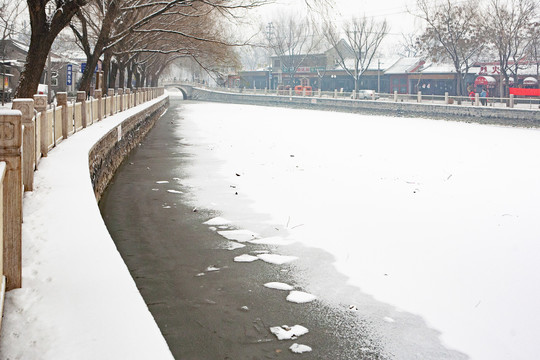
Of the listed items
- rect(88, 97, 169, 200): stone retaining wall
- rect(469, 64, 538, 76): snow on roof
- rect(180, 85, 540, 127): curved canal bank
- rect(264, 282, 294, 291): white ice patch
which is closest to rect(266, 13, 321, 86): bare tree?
rect(180, 85, 540, 127): curved canal bank

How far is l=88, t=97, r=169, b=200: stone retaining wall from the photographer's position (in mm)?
12278

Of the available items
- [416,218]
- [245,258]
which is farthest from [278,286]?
[416,218]

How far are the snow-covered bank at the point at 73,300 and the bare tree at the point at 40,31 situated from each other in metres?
8.53

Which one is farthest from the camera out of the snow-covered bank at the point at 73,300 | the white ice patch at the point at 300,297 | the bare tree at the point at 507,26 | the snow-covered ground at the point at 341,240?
the bare tree at the point at 507,26

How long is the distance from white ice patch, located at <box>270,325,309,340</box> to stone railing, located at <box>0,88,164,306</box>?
2504 mm

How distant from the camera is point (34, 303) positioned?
4332 mm

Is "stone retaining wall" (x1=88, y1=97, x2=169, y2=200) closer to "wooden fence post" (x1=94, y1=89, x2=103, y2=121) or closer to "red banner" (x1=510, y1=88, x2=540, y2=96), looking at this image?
"wooden fence post" (x1=94, y1=89, x2=103, y2=121)

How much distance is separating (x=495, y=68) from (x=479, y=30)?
7.67 m

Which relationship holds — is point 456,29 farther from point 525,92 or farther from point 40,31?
point 40,31

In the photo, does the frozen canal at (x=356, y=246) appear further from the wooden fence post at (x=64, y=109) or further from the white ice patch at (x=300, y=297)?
the wooden fence post at (x=64, y=109)

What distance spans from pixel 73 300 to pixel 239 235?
5616 mm

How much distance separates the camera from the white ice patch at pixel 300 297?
23.3 feet

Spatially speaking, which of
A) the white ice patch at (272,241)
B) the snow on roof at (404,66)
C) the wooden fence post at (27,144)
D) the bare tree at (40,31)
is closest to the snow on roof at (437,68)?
the snow on roof at (404,66)

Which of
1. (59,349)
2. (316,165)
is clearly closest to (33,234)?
(59,349)
